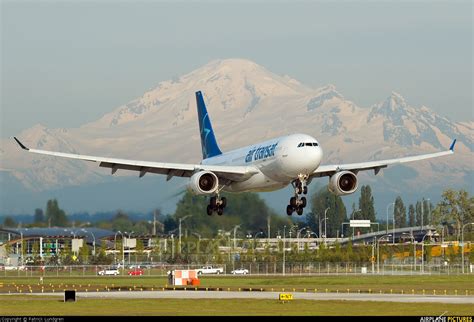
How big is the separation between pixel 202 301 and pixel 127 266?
8822 centimetres

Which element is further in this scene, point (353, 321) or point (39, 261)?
point (39, 261)

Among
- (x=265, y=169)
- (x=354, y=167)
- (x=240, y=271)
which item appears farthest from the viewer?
(x=240, y=271)

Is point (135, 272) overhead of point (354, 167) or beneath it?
beneath

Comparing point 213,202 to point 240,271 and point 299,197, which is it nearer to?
point 299,197

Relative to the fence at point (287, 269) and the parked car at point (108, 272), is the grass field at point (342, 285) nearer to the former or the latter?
the fence at point (287, 269)

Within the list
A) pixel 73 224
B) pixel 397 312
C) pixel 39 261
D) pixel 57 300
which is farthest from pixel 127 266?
pixel 397 312

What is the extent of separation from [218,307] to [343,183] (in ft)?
70.2

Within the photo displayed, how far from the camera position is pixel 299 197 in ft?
275

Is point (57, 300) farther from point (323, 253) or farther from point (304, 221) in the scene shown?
point (304, 221)

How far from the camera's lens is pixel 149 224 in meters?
123

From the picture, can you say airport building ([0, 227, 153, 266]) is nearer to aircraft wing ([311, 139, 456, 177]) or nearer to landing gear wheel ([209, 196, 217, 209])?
landing gear wheel ([209, 196, 217, 209])

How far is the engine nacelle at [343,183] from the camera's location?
85.2m

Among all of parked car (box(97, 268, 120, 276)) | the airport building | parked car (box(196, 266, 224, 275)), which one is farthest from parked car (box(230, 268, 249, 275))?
parked car (box(97, 268, 120, 276))

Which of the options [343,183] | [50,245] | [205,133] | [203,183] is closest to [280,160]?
[343,183]
